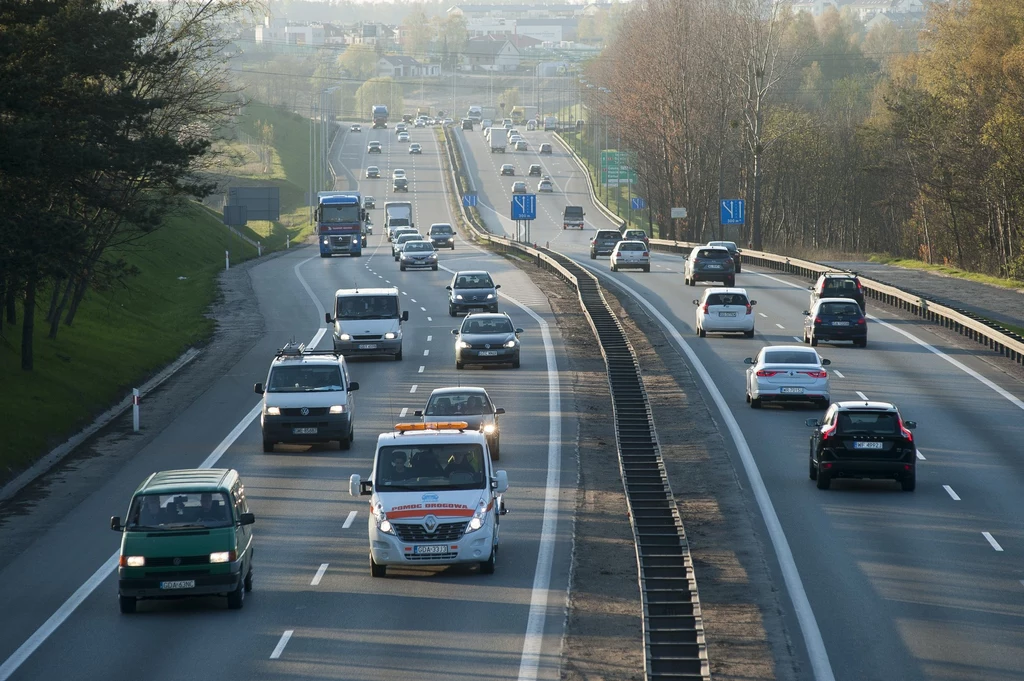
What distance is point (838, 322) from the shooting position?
143ft

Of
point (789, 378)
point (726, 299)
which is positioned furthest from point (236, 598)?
point (726, 299)

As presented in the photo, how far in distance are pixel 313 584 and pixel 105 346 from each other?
25.2 metres

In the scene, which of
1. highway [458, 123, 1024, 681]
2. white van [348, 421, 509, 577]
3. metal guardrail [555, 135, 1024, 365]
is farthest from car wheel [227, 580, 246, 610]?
metal guardrail [555, 135, 1024, 365]

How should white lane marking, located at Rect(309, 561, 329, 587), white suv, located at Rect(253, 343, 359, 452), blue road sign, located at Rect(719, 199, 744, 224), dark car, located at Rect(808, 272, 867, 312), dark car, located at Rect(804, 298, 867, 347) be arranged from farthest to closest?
blue road sign, located at Rect(719, 199, 744, 224) < dark car, located at Rect(808, 272, 867, 312) < dark car, located at Rect(804, 298, 867, 347) < white suv, located at Rect(253, 343, 359, 452) < white lane marking, located at Rect(309, 561, 329, 587)

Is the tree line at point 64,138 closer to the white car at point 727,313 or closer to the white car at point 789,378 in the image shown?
the white car at point 789,378

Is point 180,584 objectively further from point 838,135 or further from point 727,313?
point 838,135

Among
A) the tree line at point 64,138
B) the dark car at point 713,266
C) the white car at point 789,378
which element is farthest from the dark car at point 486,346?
the dark car at point 713,266

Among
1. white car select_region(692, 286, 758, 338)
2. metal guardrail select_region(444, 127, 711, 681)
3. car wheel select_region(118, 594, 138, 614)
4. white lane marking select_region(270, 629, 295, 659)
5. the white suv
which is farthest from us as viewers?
white car select_region(692, 286, 758, 338)

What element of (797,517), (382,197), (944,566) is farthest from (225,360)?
(382,197)

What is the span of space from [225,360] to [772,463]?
21085 millimetres

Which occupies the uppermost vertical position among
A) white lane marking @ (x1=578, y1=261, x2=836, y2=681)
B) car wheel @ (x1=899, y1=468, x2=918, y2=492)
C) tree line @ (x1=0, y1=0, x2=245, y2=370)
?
tree line @ (x1=0, y1=0, x2=245, y2=370)

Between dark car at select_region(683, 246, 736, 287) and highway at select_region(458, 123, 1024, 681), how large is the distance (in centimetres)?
1277

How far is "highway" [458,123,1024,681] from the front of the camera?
55.5 feet

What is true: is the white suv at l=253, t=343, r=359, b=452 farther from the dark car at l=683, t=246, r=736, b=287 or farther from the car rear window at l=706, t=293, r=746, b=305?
the dark car at l=683, t=246, r=736, b=287
